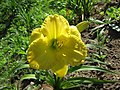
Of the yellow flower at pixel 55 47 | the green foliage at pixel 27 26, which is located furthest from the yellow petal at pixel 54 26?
the green foliage at pixel 27 26

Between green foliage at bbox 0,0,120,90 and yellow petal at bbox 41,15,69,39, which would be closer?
yellow petal at bbox 41,15,69,39

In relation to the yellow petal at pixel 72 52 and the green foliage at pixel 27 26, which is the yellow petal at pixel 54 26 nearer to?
the yellow petal at pixel 72 52

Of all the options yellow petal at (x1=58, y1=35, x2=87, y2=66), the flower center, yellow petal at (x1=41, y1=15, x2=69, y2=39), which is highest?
yellow petal at (x1=41, y1=15, x2=69, y2=39)

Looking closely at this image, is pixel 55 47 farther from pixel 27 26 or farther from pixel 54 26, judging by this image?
pixel 27 26

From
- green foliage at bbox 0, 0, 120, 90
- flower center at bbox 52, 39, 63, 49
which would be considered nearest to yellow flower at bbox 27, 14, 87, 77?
flower center at bbox 52, 39, 63, 49

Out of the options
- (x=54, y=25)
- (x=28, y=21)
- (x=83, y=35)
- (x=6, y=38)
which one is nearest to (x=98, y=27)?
(x=83, y=35)

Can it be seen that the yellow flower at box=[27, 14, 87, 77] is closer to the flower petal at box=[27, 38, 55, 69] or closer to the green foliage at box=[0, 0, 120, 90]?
the flower petal at box=[27, 38, 55, 69]

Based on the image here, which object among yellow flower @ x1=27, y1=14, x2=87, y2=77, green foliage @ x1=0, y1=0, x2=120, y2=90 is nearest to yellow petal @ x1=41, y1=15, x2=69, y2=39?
yellow flower @ x1=27, y1=14, x2=87, y2=77

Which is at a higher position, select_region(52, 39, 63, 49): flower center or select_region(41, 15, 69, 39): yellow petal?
select_region(41, 15, 69, 39): yellow petal

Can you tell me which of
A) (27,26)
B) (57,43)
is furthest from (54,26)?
(27,26)

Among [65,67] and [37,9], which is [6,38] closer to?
[37,9]
